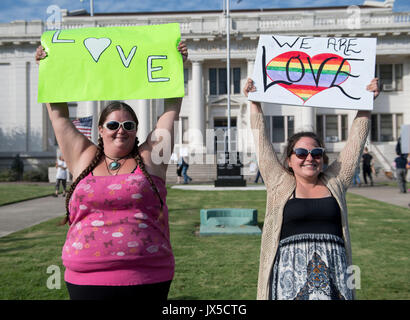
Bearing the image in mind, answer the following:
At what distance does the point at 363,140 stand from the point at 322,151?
452mm

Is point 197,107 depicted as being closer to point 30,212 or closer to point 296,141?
point 30,212

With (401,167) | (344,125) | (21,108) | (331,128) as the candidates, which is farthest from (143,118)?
(401,167)

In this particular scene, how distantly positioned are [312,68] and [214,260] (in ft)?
12.5

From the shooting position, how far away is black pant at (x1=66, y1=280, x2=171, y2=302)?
7.47 feet

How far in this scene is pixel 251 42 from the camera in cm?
3578

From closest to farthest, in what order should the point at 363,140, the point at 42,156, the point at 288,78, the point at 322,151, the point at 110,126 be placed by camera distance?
the point at 110,126 → the point at 322,151 → the point at 363,140 → the point at 288,78 → the point at 42,156

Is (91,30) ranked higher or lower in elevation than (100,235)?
higher

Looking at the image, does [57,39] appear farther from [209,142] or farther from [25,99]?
[25,99]

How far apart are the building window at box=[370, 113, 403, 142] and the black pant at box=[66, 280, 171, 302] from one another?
123 ft

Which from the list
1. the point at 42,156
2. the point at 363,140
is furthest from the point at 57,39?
the point at 42,156

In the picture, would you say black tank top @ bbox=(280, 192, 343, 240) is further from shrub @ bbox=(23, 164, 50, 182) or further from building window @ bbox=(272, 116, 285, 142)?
building window @ bbox=(272, 116, 285, 142)

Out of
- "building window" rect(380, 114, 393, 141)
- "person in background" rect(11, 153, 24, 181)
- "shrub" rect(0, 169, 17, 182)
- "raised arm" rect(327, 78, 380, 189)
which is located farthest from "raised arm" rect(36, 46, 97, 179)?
"building window" rect(380, 114, 393, 141)

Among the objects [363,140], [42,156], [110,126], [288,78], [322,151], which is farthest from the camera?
[42,156]
